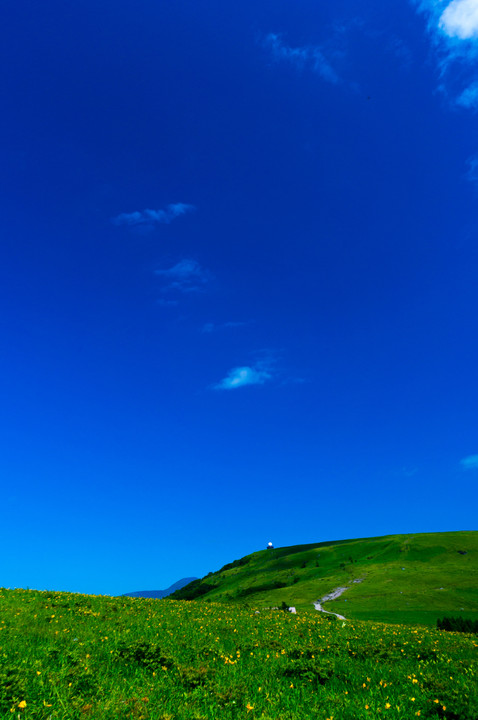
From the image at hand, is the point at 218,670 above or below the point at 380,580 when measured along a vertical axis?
above

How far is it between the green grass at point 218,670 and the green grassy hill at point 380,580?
56.2m

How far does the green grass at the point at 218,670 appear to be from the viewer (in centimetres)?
A: 917

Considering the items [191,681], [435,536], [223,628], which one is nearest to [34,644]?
[191,681]

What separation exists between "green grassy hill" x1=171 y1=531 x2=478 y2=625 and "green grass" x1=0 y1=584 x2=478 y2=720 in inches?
2214

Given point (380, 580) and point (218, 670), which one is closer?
point (218, 670)

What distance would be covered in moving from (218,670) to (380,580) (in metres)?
98.8

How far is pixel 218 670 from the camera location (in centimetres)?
1241

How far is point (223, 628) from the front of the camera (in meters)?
18.4

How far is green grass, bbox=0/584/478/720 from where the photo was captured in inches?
361

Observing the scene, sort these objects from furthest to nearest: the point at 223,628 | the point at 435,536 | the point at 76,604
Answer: the point at 435,536
the point at 76,604
the point at 223,628

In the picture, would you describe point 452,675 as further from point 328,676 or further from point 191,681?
point 191,681

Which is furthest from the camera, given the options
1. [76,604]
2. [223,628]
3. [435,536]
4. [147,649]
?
[435,536]

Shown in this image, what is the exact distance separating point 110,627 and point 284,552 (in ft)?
616

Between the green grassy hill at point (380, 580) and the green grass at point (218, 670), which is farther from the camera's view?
the green grassy hill at point (380, 580)
